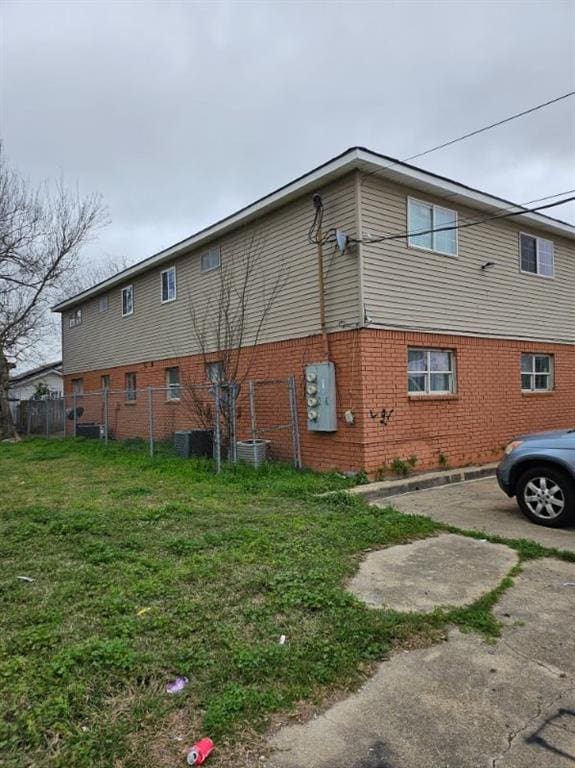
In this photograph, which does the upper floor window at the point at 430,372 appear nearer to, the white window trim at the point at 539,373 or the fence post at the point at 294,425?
the fence post at the point at 294,425

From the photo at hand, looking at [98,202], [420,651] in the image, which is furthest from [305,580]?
[98,202]

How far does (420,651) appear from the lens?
325cm

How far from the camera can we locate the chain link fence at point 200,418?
33.7 feet

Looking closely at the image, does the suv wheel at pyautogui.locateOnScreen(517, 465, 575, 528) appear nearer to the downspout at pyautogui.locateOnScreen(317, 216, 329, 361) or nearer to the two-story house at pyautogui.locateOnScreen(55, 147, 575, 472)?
the two-story house at pyautogui.locateOnScreen(55, 147, 575, 472)

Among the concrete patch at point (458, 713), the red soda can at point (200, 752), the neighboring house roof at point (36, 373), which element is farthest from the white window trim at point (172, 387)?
the neighboring house roof at point (36, 373)

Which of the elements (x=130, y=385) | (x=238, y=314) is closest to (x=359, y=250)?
(x=238, y=314)

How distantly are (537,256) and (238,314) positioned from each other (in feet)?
24.2

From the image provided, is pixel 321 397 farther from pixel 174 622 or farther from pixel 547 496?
pixel 174 622

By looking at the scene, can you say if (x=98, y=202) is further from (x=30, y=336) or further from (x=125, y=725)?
(x=125, y=725)

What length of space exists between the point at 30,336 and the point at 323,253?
56.0 ft

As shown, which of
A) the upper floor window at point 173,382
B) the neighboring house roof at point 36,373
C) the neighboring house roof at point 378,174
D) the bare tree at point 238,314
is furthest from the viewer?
the neighboring house roof at point 36,373

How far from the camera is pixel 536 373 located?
1259cm

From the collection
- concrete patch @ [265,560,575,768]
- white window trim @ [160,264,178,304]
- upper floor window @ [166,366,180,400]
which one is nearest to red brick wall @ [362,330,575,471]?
concrete patch @ [265,560,575,768]

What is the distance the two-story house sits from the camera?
29.7 feet
